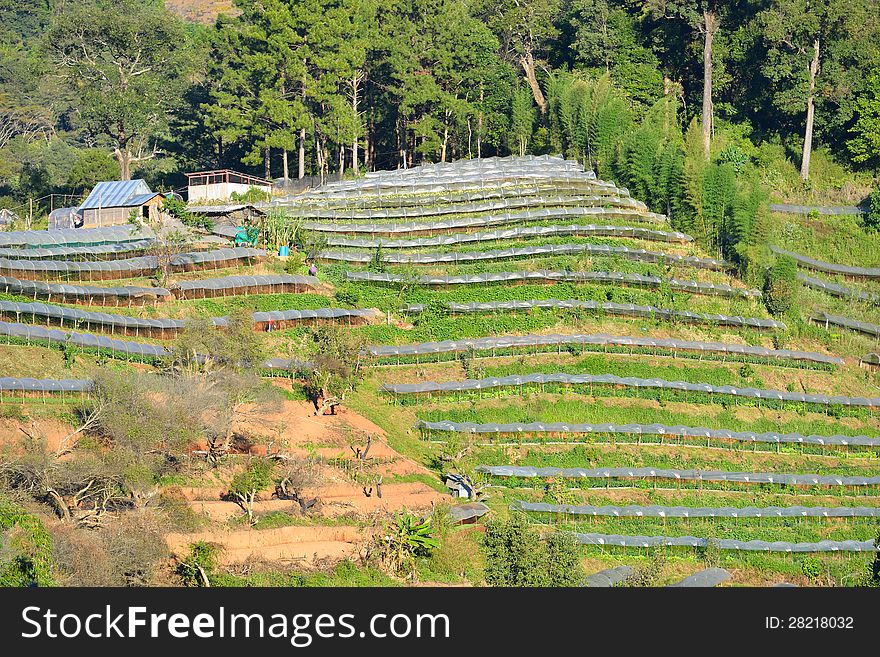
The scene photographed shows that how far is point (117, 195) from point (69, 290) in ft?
47.0

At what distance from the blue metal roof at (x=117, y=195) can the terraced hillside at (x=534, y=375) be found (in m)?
4.43

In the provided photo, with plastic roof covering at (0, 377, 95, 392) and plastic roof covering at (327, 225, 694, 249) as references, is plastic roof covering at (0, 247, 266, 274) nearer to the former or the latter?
plastic roof covering at (327, 225, 694, 249)

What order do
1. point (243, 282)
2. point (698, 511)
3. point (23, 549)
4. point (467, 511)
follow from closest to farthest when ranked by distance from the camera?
point (23, 549), point (467, 511), point (698, 511), point (243, 282)

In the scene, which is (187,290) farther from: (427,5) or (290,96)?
(427,5)

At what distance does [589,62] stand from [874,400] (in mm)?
34372

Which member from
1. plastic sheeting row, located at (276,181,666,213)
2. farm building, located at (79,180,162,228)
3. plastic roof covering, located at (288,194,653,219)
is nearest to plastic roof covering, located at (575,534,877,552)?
plastic sheeting row, located at (276,181,666,213)

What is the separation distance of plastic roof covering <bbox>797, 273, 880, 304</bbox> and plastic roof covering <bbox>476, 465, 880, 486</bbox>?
15.1 metres

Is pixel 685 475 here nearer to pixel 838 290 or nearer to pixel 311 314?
pixel 311 314

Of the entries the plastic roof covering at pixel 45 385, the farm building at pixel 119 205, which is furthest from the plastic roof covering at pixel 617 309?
the plastic roof covering at pixel 45 385

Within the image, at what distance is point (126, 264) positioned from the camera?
55.2 metres

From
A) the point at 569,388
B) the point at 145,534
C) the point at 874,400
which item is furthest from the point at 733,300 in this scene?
the point at 145,534

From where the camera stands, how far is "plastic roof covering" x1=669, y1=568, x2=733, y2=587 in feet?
133

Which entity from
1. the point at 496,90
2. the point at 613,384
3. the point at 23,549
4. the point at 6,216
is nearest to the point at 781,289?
the point at 613,384

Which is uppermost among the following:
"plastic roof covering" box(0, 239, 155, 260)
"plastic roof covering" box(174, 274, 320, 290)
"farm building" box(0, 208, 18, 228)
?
"farm building" box(0, 208, 18, 228)
